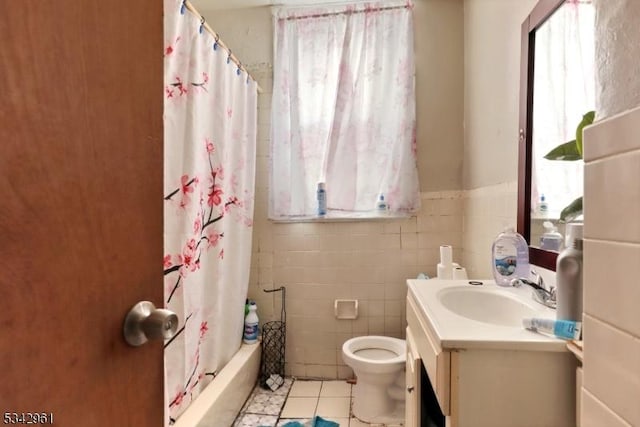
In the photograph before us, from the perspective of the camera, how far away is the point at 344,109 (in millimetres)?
2094

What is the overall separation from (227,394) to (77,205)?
60.5 inches

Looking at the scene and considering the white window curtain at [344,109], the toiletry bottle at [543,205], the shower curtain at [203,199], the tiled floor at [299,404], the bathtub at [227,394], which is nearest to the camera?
the toiletry bottle at [543,205]

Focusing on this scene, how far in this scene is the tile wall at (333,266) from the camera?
2096 millimetres

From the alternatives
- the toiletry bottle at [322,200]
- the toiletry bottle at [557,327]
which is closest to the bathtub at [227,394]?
the toiletry bottle at [322,200]

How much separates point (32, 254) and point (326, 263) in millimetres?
1870

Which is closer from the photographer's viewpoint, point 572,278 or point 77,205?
point 77,205

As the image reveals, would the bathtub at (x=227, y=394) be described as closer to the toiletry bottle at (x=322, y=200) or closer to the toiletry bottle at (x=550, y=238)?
the toiletry bottle at (x=322, y=200)

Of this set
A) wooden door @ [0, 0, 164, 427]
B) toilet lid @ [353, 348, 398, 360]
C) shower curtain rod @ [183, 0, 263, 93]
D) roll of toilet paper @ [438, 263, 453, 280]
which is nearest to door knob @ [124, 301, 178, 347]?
wooden door @ [0, 0, 164, 427]

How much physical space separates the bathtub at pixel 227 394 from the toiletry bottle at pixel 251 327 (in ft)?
0.13

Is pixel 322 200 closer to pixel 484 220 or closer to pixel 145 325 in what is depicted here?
pixel 484 220

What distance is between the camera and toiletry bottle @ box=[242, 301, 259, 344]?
2.09 metres

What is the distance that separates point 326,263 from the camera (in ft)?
7.07

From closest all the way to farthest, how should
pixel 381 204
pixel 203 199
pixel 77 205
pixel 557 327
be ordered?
pixel 77 205 < pixel 557 327 < pixel 203 199 < pixel 381 204

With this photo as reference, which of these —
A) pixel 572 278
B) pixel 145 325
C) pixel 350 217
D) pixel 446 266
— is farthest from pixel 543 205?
pixel 145 325
